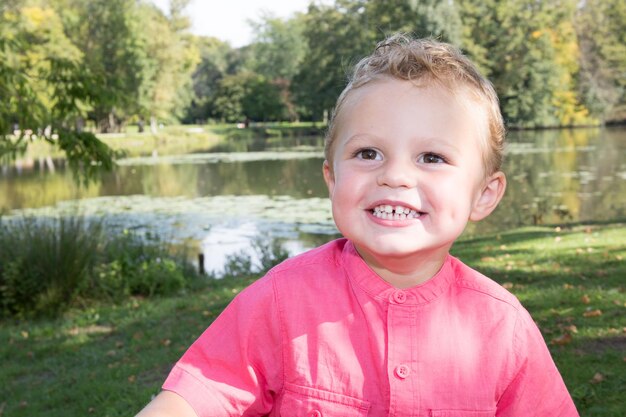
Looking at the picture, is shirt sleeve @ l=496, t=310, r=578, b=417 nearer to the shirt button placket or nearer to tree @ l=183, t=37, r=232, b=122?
the shirt button placket

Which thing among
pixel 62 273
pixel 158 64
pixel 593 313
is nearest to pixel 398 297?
pixel 593 313

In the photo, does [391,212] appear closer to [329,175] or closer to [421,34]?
[329,175]

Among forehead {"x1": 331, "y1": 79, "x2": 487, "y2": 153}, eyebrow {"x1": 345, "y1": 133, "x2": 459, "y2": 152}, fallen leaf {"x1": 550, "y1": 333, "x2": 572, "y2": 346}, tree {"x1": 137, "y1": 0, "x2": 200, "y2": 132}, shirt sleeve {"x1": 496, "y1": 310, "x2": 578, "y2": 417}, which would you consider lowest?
fallen leaf {"x1": 550, "y1": 333, "x2": 572, "y2": 346}

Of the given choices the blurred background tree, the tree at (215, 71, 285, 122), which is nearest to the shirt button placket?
the blurred background tree

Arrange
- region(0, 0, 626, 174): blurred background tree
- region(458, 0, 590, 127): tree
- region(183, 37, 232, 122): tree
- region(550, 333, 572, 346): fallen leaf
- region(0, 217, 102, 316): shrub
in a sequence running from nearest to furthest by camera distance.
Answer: region(550, 333, 572, 346): fallen leaf, region(0, 217, 102, 316): shrub, region(0, 0, 626, 174): blurred background tree, region(458, 0, 590, 127): tree, region(183, 37, 232, 122): tree

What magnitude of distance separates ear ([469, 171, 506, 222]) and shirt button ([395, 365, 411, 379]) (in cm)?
42

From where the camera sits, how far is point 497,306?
4.96 ft

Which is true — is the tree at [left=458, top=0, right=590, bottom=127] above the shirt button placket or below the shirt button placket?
above

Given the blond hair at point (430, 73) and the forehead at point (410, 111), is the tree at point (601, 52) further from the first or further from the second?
the forehead at point (410, 111)

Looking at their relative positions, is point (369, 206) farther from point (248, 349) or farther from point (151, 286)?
point (151, 286)

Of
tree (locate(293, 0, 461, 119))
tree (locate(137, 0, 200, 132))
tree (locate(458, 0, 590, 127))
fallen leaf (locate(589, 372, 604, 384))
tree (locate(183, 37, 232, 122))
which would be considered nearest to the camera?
fallen leaf (locate(589, 372, 604, 384))

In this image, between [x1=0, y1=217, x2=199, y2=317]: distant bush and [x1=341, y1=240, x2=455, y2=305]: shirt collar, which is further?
[x1=0, y1=217, x2=199, y2=317]: distant bush

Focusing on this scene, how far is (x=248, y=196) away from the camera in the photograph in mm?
19297

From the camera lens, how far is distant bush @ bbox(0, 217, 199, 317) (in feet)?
25.1
